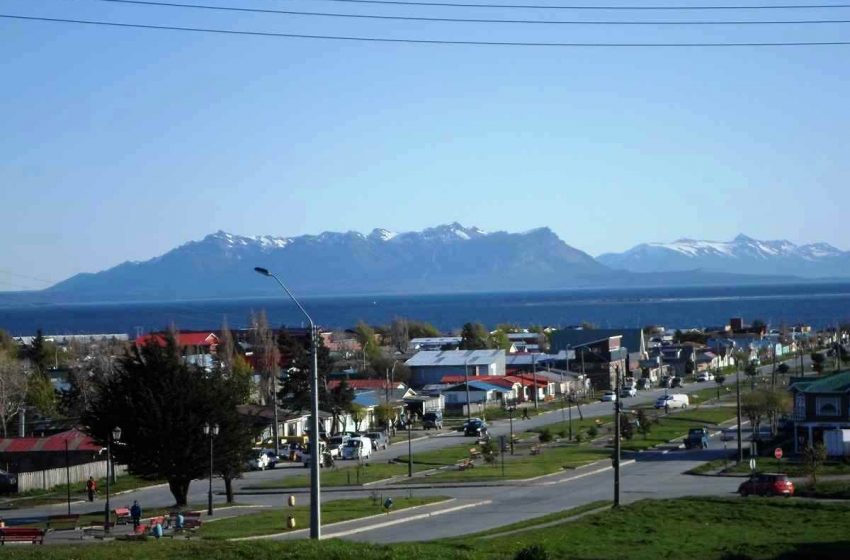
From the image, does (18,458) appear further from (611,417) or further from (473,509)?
(611,417)

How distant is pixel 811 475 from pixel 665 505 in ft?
31.1

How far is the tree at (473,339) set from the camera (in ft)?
396

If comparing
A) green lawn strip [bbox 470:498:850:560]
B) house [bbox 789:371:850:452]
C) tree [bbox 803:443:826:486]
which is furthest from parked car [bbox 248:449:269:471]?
tree [bbox 803:443:826:486]

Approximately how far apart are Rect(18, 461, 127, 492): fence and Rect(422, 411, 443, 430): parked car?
24.6m

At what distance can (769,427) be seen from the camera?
6359cm

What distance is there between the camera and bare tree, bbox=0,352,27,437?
6506cm

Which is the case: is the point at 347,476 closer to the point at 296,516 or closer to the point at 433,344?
the point at 296,516

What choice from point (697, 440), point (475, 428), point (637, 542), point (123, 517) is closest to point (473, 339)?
point (475, 428)

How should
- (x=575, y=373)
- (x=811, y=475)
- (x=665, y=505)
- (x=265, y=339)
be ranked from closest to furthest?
(x=665, y=505) → (x=811, y=475) → (x=265, y=339) → (x=575, y=373)

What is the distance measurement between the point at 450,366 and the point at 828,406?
46.3m

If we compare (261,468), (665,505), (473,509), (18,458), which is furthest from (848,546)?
(18,458)

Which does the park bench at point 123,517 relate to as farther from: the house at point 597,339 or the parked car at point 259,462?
the house at point 597,339

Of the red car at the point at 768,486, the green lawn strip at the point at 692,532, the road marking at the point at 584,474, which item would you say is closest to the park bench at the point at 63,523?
the green lawn strip at the point at 692,532

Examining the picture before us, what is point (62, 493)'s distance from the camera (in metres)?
47.5
